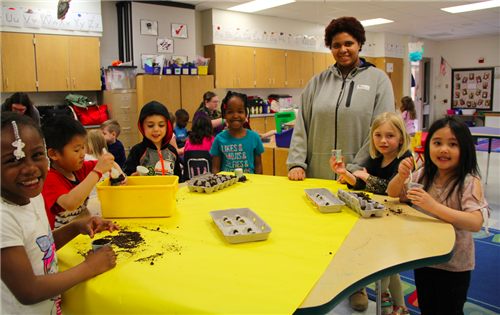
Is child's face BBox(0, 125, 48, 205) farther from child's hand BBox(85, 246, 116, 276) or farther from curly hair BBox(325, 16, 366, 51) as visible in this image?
curly hair BBox(325, 16, 366, 51)

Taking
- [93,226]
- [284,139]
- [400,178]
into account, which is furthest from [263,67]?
[93,226]

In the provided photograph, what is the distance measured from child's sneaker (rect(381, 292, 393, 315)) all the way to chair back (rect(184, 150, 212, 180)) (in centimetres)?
175

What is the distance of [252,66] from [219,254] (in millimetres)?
7222

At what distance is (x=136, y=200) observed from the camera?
1411mm

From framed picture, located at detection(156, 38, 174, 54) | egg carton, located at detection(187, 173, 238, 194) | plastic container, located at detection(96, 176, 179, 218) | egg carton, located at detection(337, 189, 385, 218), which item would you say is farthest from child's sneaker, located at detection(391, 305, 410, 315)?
framed picture, located at detection(156, 38, 174, 54)

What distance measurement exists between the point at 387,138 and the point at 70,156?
1.47 m

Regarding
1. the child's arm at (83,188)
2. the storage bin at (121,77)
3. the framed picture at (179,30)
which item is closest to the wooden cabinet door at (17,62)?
the storage bin at (121,77)

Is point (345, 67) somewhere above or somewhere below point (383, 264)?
above

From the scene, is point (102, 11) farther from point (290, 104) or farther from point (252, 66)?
point (290, 104)

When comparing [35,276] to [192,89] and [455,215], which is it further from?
[192,89]

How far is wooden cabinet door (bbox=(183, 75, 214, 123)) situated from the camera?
6551 millimetres

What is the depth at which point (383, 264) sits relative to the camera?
3.32ft

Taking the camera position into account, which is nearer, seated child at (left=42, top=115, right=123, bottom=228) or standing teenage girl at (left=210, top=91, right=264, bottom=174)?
seated child at (left=42, top=115, right=123, bottom=228)

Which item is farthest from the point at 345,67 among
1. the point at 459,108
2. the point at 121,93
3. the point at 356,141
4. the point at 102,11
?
the point at 459,108
